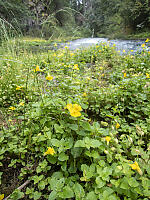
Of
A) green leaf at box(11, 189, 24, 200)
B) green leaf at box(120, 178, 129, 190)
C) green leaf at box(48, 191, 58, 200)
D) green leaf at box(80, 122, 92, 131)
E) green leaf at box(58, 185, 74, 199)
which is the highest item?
green leaf at box(80, 122, 92, 131)

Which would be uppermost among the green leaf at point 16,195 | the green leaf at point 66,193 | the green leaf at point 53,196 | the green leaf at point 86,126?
the green leaf at point 86,126

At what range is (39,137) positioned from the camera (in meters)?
1.02

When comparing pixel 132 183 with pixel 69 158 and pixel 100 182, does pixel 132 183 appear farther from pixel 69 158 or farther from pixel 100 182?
pixel 69 158

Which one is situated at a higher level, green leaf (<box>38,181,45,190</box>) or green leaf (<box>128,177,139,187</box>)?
green leaf (<box>128,177,139,187</box>)

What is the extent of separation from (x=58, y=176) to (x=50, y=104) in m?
0.57

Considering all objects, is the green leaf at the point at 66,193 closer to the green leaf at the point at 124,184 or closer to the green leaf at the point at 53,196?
the green leaf at the point at 53,196

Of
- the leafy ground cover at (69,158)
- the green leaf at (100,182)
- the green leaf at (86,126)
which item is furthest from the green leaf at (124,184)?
the green leaf at (86,126)

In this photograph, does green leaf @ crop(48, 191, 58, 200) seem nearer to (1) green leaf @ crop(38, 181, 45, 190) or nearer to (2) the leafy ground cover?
(2) the leafy ground cover

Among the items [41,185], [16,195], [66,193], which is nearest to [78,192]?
[66,193]

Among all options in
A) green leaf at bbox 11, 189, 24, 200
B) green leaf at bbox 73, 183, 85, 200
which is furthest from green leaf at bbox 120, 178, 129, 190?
green leaf at bbox 11, 189, 24, 200

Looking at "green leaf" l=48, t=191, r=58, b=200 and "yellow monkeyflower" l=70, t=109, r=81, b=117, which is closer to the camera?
"green leaf" l=48, t=191, r=58, b=200

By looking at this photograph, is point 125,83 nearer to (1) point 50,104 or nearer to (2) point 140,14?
(1) point 50,104

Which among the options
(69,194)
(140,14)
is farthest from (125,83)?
(140,14)

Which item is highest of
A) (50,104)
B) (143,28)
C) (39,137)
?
(143,28)
